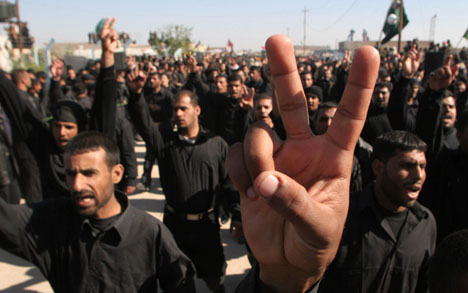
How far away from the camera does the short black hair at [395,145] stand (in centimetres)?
214

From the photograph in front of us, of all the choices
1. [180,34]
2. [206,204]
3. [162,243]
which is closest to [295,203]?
[162,243]

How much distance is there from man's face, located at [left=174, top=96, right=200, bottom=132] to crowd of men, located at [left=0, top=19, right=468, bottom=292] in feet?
0.04

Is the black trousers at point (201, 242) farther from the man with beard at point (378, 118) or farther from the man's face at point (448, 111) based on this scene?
the man's face at point (448, 111)

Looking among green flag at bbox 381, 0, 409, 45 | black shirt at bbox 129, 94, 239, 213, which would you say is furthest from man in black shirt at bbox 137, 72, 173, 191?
green flag at bbox 381, 0, 409, 45

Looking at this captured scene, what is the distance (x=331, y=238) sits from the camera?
96 centimetres

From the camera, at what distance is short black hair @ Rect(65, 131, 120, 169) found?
6.41 feet

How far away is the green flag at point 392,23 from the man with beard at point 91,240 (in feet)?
45.3

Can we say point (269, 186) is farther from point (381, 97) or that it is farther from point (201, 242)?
point (381, 97)

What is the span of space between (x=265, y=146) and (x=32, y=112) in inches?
105

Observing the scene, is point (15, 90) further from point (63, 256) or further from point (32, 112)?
point (63, 256)

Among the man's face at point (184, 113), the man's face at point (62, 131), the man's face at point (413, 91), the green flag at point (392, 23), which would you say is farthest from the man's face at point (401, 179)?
the green flag at point (392, 23)

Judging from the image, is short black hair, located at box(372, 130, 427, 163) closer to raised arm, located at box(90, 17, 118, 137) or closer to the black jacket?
the black jacket

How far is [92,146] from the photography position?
198 centimetres

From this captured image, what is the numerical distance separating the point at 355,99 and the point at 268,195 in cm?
43
